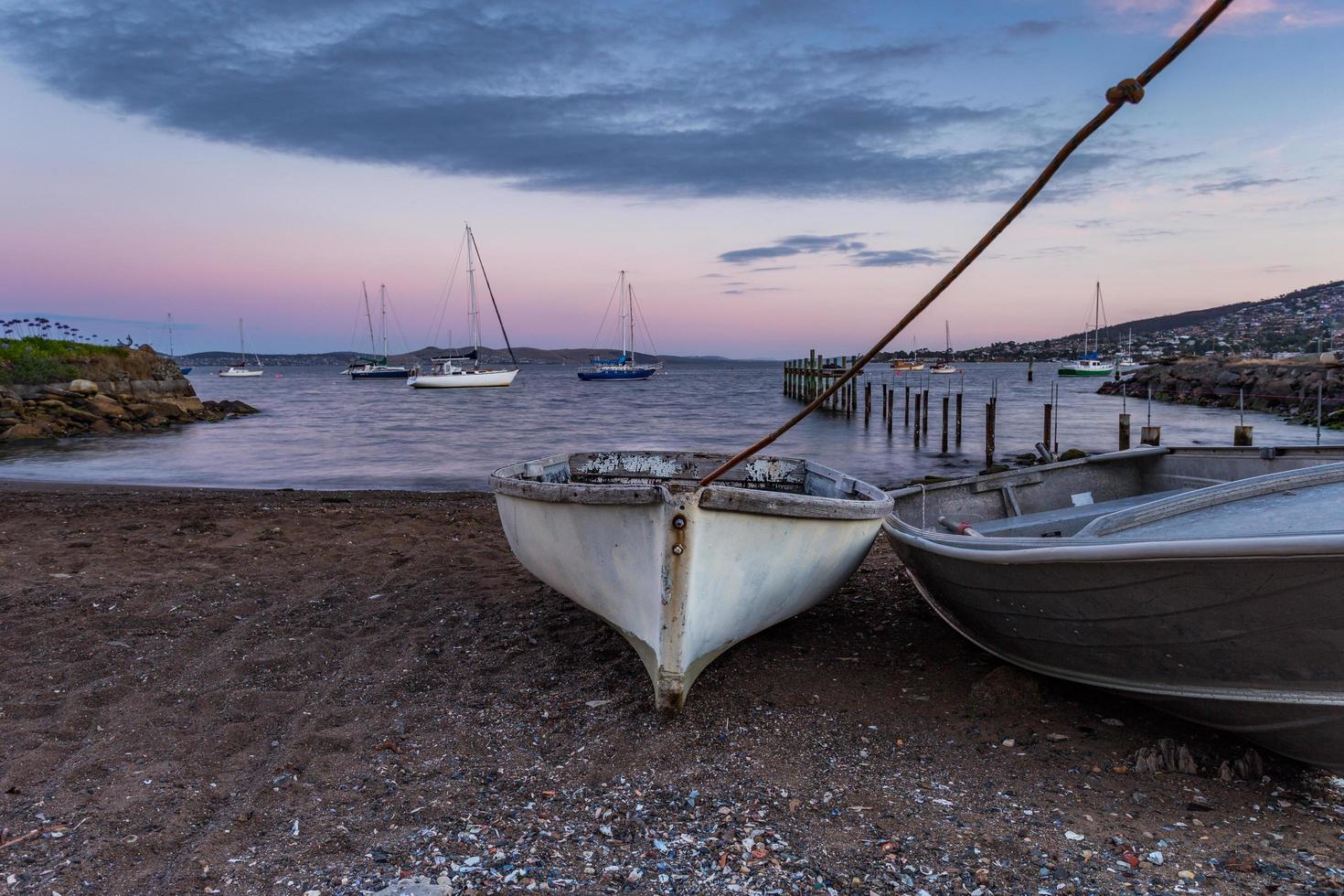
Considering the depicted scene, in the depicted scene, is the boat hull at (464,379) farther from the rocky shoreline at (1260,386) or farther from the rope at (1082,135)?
the rope at (1082,135)

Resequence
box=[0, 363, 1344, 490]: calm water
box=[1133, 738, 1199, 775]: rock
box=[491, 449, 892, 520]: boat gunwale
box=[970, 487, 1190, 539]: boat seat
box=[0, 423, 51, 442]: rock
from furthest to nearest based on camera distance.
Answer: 1. box=[0, 423, 51, 442]: rock
2. box=[0, 363, 1344, 490]: calm water
3. box=[970, 487, 1190, 539]: boat seat
4. box=[491, 449, 892, 520]: boat gunwale
5. box=[1133, 738, 1199, 775]: rock

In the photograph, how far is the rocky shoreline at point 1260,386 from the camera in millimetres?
26922

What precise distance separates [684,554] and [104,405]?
93.2 feet

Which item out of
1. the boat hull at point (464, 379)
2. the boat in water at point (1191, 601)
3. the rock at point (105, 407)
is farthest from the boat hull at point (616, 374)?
the boat in water at point (1191, 601)

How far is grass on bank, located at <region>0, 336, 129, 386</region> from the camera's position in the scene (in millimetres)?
26703

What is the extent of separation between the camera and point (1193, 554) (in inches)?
127

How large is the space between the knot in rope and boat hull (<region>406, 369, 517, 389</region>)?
207 ft

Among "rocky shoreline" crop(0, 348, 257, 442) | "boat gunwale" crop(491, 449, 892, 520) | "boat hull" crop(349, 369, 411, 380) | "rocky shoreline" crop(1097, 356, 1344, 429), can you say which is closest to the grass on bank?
"rocky shoreline" crop(0, 348, 257, 442)

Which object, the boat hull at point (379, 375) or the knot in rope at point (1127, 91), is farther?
the boat hull at point (379, 375)

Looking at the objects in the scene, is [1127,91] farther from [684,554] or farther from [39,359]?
[39,359]

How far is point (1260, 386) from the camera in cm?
3353

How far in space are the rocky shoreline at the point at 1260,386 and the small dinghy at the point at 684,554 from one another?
858 inches

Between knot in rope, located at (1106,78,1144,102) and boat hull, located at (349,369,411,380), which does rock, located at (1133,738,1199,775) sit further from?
boat hull, located at (349,369,411,380)

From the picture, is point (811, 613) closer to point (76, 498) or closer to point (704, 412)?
point (76, 498)
